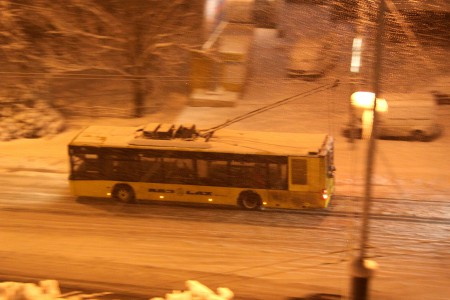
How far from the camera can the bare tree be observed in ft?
70.0

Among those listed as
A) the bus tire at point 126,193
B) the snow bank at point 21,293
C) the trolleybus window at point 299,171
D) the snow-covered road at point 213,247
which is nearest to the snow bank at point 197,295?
the snow bank at point 21,293

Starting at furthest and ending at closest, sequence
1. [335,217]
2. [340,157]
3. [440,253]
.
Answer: [340,157] → [335,217] → [440,253]

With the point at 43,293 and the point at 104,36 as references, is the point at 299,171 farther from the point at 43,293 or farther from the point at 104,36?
the point at 104,36

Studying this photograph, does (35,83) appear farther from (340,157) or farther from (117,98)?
(340,157)

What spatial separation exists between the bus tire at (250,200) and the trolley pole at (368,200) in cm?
671

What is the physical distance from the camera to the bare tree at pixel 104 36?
2133 cm

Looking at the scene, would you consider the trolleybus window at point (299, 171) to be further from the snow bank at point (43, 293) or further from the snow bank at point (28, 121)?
the snow bank at point (28, 121)

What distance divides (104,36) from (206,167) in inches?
348

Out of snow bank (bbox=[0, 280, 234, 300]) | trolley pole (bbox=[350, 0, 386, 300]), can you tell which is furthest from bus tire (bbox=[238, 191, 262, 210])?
trolley pole (bbox=[350, 0, 386, 300])

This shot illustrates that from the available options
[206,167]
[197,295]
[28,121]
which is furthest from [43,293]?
[28,121]

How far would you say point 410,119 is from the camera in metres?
19.7

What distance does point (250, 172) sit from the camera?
14477mm

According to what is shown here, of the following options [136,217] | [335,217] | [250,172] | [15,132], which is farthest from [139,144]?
[15,132]

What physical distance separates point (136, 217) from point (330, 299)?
20.9 ft
